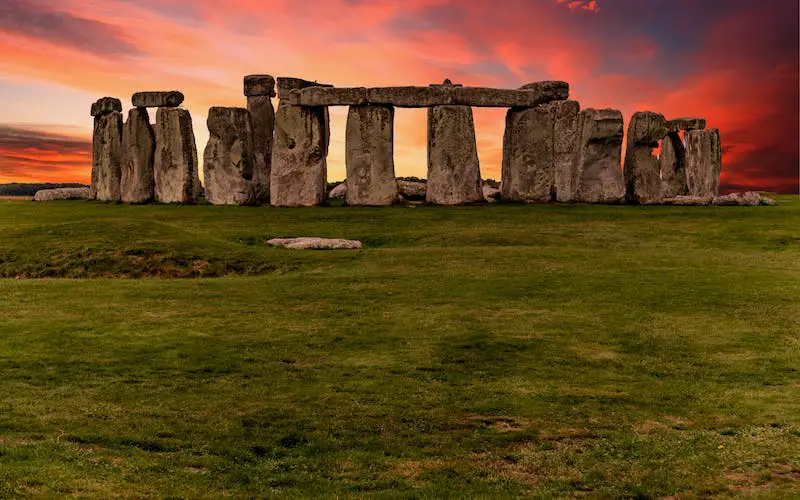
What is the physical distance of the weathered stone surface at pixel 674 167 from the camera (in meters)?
49.0

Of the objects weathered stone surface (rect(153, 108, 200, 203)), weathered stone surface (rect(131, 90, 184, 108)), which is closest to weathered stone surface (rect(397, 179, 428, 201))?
weathered stone surface (rect(153, 108, 200, 203))

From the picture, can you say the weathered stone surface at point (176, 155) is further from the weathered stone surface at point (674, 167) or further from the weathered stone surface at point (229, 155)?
the weathered stone surface at point (674, 167)

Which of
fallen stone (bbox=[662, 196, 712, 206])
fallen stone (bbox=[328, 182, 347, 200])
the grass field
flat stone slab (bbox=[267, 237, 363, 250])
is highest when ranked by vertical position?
fallen stone (bbox=[328, 182, 347, 200])

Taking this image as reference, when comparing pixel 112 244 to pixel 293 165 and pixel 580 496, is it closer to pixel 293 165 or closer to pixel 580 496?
pixel 293 165

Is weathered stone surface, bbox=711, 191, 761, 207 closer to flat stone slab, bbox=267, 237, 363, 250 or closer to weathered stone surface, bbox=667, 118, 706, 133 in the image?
weathered stone surface, bbox=667, 118, 706, 133

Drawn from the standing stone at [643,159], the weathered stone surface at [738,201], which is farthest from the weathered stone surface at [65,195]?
the weathered stone surface at [738,201]

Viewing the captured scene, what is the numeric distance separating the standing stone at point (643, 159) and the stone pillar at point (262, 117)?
16927 mm

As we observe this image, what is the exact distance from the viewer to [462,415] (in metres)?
9.86

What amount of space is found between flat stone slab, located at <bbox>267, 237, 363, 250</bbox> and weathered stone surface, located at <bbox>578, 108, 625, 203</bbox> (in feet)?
52.2

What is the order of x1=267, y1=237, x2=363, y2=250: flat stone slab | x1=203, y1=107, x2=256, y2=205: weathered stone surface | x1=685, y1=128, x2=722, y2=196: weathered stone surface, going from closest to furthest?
x1=267, y1=237, x2=363, y2=250: flat stone slab < x1=203, y1=107, x2=256, y2=205: weathered stone surface < x1=685, y1=128, x2=722, y2=196: weathered stone surface

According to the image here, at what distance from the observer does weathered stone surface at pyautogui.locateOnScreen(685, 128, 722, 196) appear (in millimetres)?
46656

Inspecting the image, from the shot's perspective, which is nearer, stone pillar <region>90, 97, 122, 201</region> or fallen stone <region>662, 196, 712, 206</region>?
fallen stone <region>662, 196, 712, 206</region>

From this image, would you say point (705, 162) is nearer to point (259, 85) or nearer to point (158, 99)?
point (259, 85)

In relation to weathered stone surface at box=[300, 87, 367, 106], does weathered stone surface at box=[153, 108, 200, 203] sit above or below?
below
